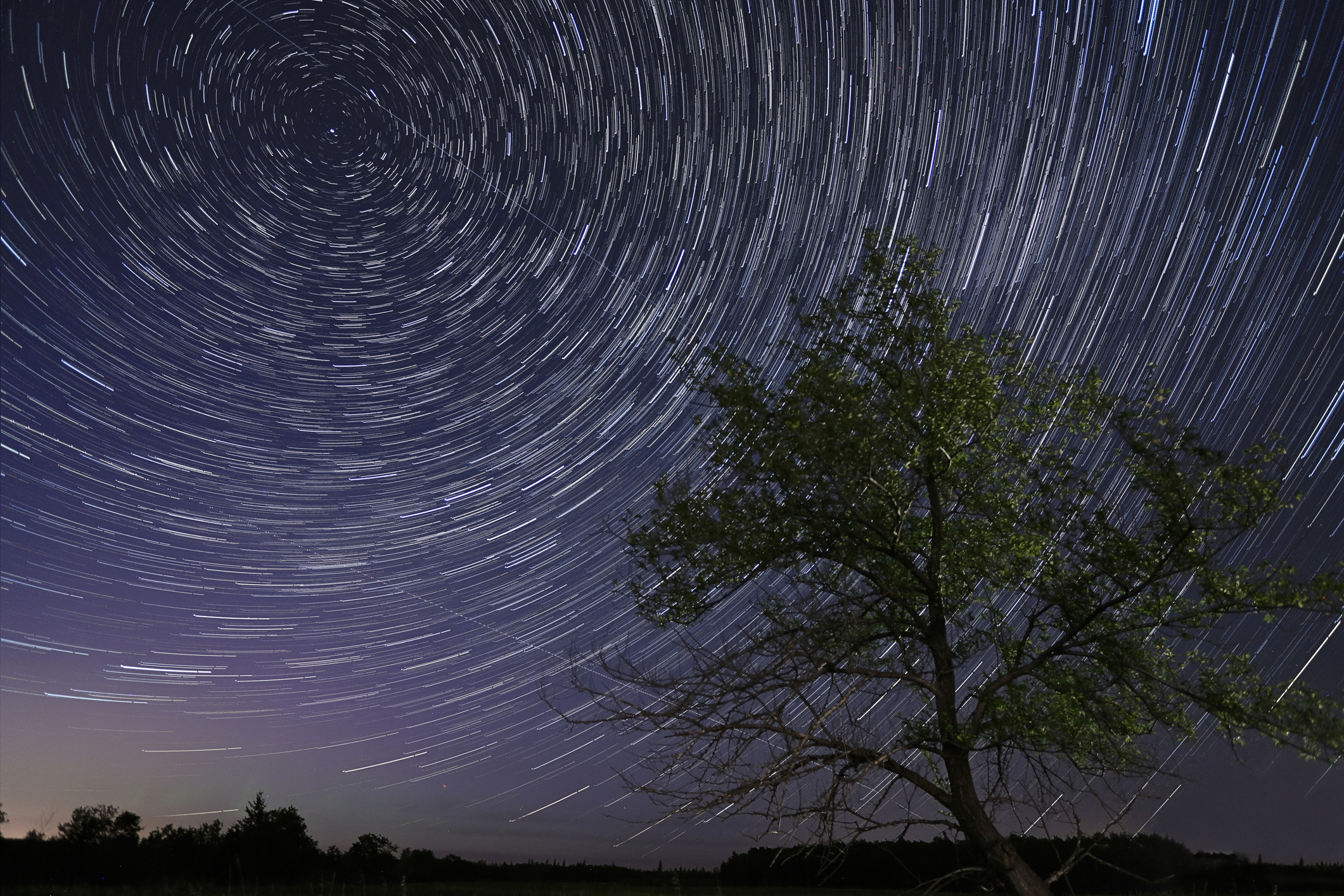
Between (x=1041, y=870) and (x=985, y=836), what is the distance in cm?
2185

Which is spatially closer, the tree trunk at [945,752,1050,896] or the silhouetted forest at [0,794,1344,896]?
the tree trunk at [945,752,1050,896]

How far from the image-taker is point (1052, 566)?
11.2 metres

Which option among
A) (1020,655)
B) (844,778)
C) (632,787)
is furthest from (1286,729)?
(632,787)

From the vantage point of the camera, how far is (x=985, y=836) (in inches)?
402

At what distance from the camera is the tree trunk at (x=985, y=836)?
9.94 m

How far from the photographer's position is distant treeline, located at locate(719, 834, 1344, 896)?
33.8 feet

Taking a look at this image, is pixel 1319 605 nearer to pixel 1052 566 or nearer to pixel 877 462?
pixel 1052 566

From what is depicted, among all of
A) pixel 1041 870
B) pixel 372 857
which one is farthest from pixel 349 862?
pixel 1041 870

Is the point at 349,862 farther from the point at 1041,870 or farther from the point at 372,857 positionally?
the point at 1041,870

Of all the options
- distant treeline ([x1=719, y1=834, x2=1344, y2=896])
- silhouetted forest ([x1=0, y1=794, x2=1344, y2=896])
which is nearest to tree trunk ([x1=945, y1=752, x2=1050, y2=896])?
distant treeline ([x1=719, y1=834, x2=1344, y2=896])

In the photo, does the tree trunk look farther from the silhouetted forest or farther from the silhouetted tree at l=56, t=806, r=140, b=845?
the silhouetted tree at l=56, t=806, r=140, b=845

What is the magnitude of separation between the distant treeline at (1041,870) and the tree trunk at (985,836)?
0.30 m

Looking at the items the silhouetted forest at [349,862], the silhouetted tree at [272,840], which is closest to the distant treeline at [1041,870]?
the silhouetted forest at [349,862]

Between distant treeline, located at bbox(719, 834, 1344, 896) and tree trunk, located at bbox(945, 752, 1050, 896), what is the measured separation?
0.30 m
